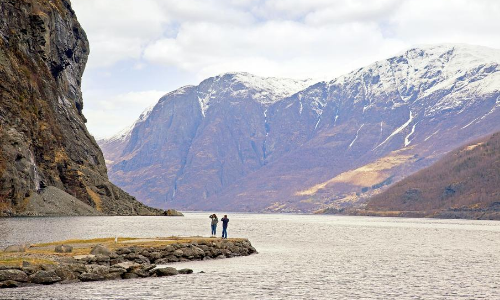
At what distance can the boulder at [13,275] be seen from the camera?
57.5 metres

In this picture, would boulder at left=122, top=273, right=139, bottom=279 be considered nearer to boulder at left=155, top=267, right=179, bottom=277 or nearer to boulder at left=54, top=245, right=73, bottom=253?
boulder at left=155, top=267, right=179, bottom=277

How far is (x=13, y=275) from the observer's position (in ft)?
190

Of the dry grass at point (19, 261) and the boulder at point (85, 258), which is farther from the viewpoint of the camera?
the boulder at point (85, 258)

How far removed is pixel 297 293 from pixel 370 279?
45.8 ft

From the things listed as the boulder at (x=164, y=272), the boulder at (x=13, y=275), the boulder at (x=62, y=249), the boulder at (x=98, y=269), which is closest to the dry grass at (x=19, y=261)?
the boulder at (x=13, y=275)

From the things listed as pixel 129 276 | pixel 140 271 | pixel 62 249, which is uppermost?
pixel 62 249

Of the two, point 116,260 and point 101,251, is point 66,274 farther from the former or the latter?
point 101,251

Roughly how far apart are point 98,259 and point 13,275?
12.4m

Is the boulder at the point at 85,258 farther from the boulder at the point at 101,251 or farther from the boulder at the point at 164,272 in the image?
the boulder at the point at 164,272

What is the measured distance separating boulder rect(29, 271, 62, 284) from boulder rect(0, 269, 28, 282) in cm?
60

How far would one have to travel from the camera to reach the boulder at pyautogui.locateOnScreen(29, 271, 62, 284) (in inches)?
2315

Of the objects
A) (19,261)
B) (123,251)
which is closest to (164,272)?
(123,251)

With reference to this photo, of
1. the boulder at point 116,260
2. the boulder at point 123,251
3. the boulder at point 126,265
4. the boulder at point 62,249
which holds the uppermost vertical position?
the boulder at point 62,249

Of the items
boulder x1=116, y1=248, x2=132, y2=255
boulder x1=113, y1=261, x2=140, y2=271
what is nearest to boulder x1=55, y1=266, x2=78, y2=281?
boulder x1=113, y1=261, x2=140, y2=271
